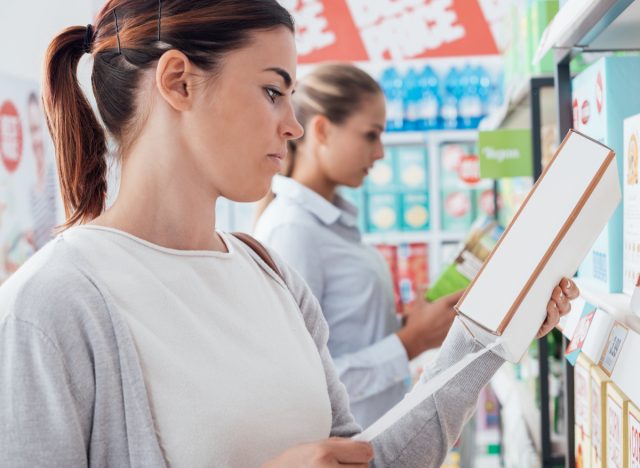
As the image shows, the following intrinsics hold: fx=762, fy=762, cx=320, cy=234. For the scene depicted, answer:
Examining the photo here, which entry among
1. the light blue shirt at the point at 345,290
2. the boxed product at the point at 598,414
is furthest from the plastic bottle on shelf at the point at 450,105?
the boxed product at the point at 598,414

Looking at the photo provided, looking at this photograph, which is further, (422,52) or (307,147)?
(422,52)

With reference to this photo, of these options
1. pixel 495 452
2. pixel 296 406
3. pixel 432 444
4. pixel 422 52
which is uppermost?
pixel 422 52

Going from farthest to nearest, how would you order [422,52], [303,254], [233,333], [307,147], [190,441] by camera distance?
[422,52] < [307,147] < [303,254] < [233,333] < [190,441]

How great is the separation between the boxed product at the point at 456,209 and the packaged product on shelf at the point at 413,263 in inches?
9.4

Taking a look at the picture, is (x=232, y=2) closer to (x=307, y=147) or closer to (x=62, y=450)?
(x=62, y=450)

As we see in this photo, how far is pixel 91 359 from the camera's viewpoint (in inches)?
42.6

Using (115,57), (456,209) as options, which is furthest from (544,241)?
(456,209)

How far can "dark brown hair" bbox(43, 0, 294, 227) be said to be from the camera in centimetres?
127

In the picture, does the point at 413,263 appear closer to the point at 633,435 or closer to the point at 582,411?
the point at 582,411

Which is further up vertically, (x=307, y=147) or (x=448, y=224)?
(x=307, y=147)

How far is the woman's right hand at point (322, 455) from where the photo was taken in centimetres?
112

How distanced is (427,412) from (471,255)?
1025mm

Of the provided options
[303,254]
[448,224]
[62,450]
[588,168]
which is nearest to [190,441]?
[62,450]

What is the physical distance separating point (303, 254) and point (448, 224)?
10.6ft
